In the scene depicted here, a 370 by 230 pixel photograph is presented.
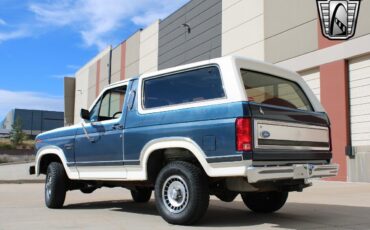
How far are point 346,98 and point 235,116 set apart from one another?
45.7ft

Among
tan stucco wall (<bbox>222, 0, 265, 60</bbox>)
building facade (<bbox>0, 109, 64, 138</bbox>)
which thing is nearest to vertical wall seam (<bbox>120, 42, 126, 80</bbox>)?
tan stucco wall (<bbox>222, 0, 265, 60</bbox>)

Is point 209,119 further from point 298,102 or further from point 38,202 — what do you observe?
point 38,202

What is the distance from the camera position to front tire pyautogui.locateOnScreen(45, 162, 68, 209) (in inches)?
362

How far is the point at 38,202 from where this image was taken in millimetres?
10781

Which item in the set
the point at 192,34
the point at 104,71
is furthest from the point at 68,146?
the point at 104,71

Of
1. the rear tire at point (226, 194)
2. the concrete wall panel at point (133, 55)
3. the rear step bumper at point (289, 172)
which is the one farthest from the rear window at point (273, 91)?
the concrete wall panel at point (133, 55)

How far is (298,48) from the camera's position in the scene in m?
21.4

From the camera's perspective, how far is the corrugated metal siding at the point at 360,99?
1822cm

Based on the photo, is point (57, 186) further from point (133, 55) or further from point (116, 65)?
point (116, 65)

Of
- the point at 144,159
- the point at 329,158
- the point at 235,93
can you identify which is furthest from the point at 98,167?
the point at 329,158

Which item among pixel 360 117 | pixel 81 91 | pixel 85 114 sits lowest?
pixel 85 114

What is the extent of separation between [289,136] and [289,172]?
544 millimetres

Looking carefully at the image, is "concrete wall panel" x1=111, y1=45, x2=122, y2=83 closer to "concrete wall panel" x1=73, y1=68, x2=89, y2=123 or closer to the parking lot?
"concrete wall panel" x1=73, y1=68, x2=89, y2=123

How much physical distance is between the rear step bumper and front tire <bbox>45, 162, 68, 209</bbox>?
14.4ft
